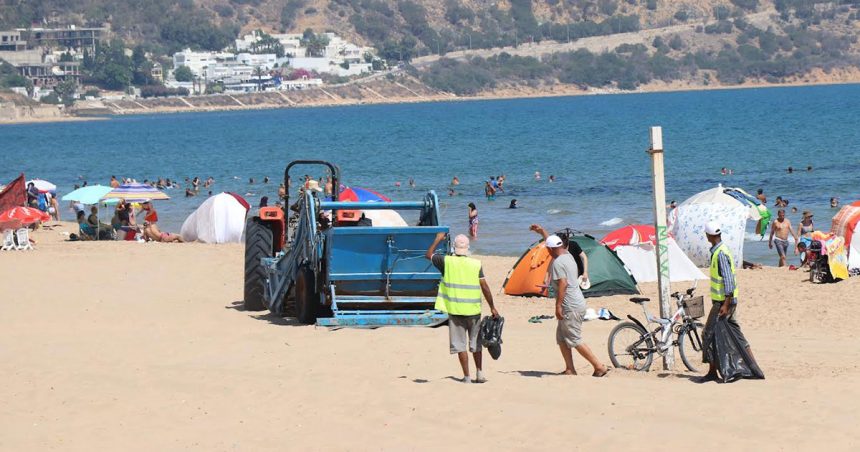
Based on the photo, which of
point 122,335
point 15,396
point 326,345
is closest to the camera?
point 15,396

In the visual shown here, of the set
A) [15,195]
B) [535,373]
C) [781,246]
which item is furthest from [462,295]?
[15,195]

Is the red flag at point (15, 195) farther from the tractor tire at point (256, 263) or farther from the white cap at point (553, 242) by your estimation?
the white cap at point (553, 242)

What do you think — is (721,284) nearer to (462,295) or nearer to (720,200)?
(462,295)

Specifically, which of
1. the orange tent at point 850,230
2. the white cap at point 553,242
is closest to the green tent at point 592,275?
the orange tent at point 850,230

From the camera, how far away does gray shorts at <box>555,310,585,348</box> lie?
465 inches

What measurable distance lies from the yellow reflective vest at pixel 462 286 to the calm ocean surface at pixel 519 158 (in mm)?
13953

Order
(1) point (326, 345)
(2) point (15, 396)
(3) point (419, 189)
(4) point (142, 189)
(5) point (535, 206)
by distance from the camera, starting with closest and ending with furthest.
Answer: (2) point (15, 396)
(1) point (326, 345)
(4) point (142, 189)
(5) point (535, 206)
(3) point (419, 189)

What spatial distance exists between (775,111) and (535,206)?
93.1 meters

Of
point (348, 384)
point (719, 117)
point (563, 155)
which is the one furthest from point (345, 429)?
point (719, 117)

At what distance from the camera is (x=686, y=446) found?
32.1 feet

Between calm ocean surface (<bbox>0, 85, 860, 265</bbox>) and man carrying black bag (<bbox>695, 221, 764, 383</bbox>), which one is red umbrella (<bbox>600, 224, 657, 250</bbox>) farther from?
man carrying black bag (<bbox>695, 221, 764, 383</bbox>)

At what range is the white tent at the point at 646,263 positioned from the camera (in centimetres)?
2056

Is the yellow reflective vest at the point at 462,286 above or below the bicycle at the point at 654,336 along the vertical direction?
above

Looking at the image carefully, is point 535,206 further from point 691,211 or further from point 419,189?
point 691,211
